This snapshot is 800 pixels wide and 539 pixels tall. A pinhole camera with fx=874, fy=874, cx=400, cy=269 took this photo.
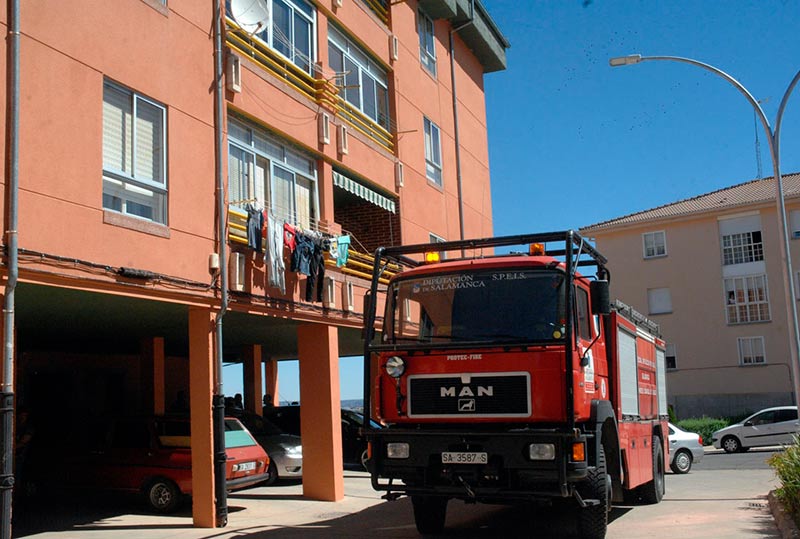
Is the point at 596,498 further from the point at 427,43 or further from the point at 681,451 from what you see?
the point at 427,43

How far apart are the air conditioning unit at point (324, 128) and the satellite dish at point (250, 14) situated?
8.61 ft

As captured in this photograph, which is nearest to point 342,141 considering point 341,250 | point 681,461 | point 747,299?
point 341,250

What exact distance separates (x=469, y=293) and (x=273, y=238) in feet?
16.1

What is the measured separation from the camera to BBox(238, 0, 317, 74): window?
15.0m

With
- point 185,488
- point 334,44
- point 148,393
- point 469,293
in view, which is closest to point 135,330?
point 148,393

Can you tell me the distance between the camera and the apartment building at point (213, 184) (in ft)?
33.0

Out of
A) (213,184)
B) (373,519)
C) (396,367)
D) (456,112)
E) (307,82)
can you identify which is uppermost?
(456,112)

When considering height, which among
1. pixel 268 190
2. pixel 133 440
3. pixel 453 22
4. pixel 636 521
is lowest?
pixel 636 521

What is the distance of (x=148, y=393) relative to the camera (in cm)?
1714

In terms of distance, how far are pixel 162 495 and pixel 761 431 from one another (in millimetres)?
22534

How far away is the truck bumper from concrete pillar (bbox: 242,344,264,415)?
45.9 feet

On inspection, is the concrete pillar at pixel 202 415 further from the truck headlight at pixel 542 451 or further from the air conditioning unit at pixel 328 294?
the truck headlight at pixel 542 451

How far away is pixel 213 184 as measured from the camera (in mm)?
12578

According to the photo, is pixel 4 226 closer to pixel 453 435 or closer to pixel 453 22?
pixel 453 435
